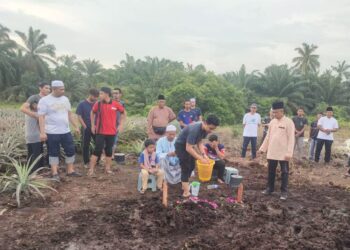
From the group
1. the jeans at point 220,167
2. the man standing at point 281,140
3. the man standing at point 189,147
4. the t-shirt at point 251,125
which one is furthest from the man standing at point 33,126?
the t-shirt at point 251,125

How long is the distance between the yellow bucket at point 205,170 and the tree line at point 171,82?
20860mm

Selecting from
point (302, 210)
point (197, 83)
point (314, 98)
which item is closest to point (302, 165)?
point (302, 210)

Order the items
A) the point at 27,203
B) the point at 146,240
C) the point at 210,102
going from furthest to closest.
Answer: the point at 210,102, the point at 27,203, the point at 146,240

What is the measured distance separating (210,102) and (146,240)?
76.8ft

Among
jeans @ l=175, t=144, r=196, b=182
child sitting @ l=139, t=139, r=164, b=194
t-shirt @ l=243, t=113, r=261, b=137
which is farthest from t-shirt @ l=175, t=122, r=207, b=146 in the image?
t-shirt @ l=243, t=113, r=261, b=137

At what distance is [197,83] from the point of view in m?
29.1

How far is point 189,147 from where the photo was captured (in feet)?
18.4

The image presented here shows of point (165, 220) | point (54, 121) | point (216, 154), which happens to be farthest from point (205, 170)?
point (54, 121)

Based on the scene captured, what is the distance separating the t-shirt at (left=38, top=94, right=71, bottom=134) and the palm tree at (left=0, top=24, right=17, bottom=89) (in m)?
30.4

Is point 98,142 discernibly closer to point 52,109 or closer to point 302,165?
point 52,109

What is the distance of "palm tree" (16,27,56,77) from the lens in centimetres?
3694

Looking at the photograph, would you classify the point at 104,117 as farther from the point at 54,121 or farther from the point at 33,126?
the point at 33,126

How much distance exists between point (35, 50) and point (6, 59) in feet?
14.2

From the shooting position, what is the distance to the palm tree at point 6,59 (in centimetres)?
3394
